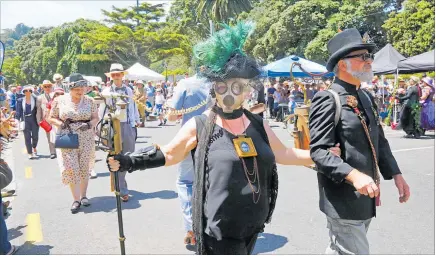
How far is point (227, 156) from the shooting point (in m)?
2.54

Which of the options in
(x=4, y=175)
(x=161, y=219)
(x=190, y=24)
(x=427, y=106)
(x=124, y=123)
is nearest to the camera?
(x=4, y=175)

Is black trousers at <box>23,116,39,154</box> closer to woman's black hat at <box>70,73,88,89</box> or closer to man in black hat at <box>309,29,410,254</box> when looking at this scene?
woman's black hat at <box>70,73,88,89</box>

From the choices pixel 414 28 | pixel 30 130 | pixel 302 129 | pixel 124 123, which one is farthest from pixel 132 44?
pixel 302 129

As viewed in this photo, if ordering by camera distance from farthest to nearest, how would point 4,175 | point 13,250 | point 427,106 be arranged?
point 427,106, point 13,250, point 4,175

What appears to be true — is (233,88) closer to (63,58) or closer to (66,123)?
(66,123)

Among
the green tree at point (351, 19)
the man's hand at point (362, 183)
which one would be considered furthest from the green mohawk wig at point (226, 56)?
the green tree at point (351, 19)

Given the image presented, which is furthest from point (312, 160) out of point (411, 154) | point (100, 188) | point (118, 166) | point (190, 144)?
point (411, 154)

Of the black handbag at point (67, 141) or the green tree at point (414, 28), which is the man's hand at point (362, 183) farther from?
the green tree at point (414, 28)

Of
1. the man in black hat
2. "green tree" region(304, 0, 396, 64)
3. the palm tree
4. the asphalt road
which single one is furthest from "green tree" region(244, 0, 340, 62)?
the man in black hat

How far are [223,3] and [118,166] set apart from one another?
4476cm

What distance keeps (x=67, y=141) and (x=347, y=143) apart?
401 cm

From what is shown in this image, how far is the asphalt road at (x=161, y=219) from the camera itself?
453cm

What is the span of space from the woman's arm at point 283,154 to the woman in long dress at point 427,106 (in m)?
10.5

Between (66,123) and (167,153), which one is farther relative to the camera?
(66,123)
